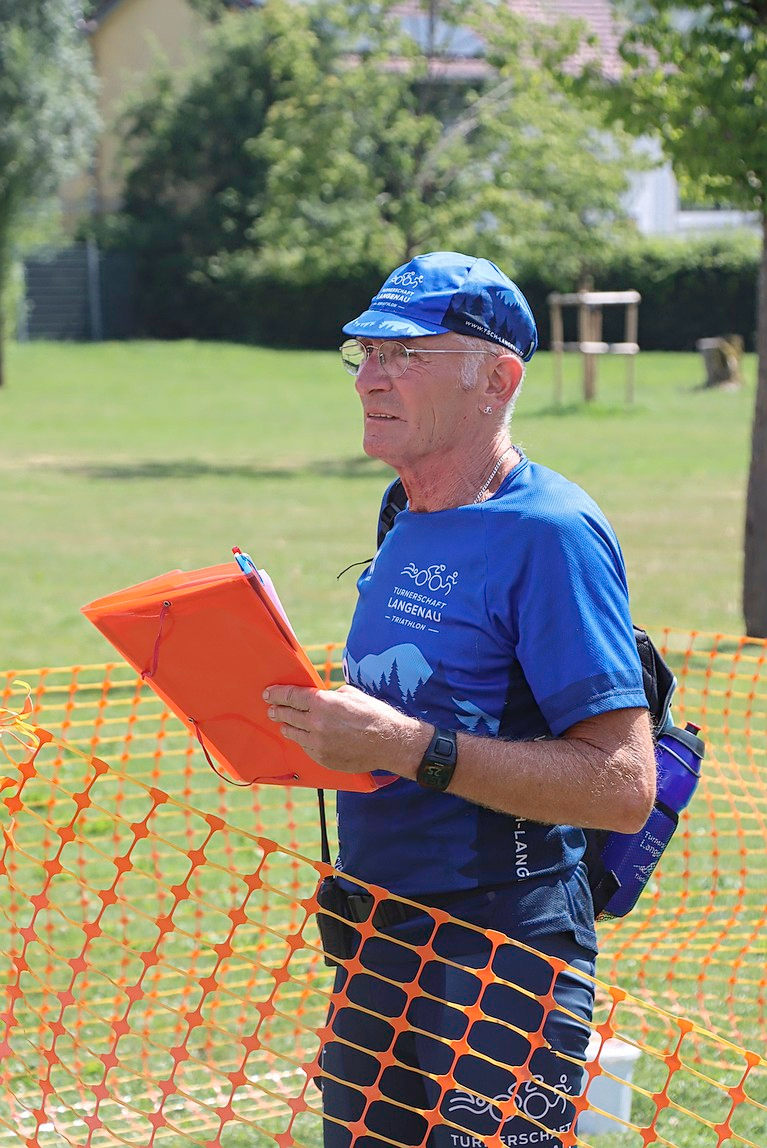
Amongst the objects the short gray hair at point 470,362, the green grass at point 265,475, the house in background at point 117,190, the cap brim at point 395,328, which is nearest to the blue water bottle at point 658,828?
the green grass at point 265,475

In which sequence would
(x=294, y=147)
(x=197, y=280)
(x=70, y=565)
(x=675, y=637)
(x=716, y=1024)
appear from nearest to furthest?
(x=716, y=1024) → (x=675, y=637) → (x=70, y=565) → (x=294, y=147) → (x=197, y=280)

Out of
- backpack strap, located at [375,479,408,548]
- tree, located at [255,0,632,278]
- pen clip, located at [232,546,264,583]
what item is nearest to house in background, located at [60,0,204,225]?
tree, located at [255,0,632,278]

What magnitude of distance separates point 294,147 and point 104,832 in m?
17.9

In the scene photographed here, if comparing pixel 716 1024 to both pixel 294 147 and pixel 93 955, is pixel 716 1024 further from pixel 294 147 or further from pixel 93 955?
pixel 294 147

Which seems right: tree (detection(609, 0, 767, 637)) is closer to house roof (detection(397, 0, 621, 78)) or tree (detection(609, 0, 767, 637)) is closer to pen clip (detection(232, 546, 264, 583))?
house roof (detection(397, 0, 621, 78))

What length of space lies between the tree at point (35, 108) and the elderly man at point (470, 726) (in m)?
27.5

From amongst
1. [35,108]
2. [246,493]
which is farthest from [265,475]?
[35,108]

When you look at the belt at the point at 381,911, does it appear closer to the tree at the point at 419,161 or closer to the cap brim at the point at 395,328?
the cap brim at the point at 395,328

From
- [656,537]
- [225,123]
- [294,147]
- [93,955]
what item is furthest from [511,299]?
[225,123]

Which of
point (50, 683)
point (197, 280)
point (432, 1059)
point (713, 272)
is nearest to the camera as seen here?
point (432, 1059)

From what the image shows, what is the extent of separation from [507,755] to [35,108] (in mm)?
28391

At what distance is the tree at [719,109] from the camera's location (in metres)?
8.66

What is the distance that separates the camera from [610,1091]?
12.6 feet

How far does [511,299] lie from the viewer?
8.38 ft
